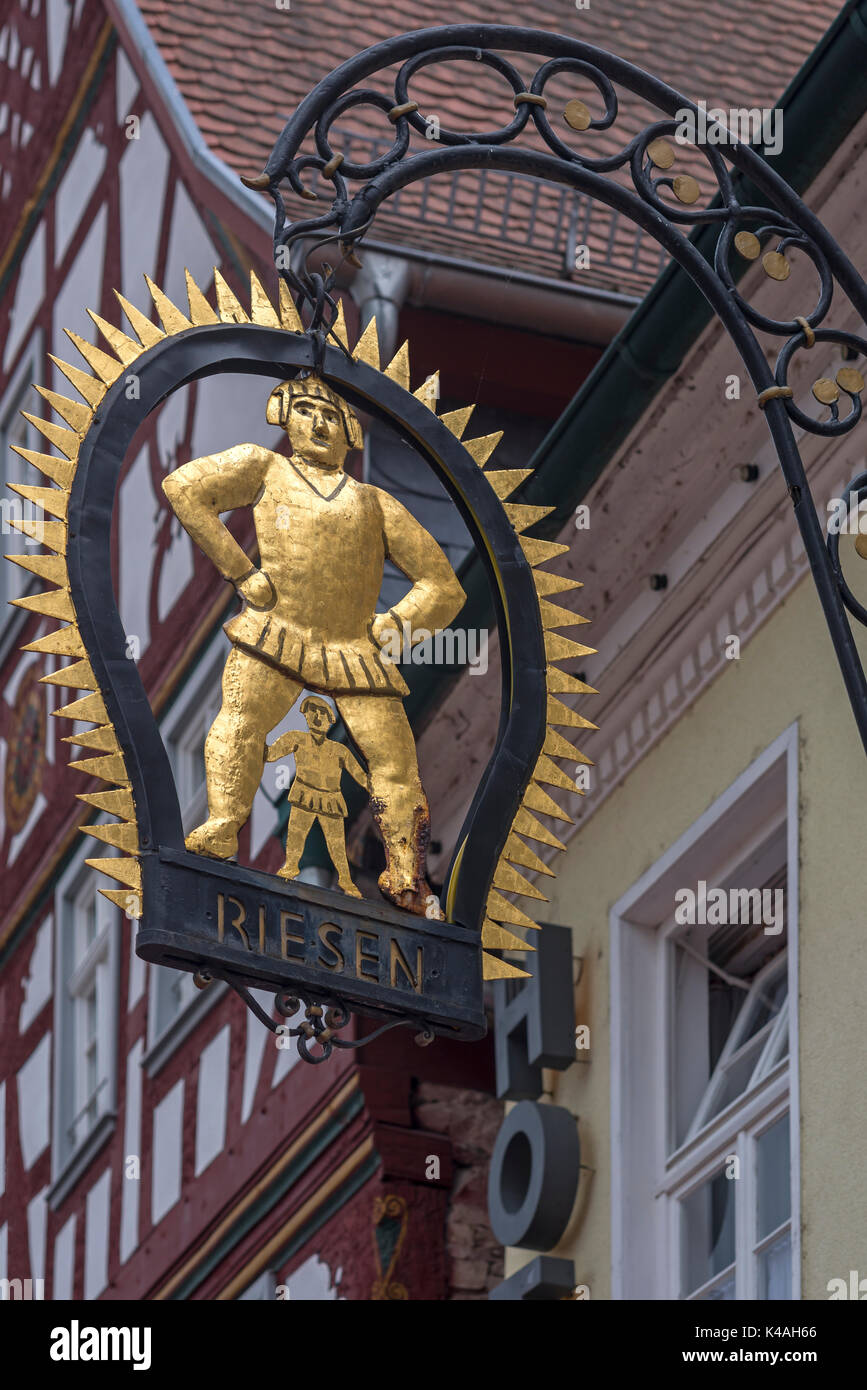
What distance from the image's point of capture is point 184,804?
13.2 metres

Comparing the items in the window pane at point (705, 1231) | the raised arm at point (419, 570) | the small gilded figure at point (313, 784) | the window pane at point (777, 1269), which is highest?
the raised arm at point (419, 570)

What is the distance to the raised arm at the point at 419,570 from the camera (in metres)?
5.52

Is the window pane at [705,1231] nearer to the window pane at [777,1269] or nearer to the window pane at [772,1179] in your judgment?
the window pane at [772,1179]

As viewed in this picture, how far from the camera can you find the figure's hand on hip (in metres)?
5.22

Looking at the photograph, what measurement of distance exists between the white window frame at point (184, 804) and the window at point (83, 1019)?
2.12 ft

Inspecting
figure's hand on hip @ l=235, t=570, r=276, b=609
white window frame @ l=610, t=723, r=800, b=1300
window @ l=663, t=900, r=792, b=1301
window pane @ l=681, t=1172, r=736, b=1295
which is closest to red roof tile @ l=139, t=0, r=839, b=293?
white window frame @ l=610, t=723, r=800, b=1300

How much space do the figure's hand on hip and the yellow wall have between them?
2.53 metres

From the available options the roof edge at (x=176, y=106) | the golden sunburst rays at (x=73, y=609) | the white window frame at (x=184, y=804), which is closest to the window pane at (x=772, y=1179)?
the golden sunburst rays at (x=73, y=609)

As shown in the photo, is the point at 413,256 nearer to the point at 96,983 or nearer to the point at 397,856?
the point at 96,983

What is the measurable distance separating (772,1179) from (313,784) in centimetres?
310

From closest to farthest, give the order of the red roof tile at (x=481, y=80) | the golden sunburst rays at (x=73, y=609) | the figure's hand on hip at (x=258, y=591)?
the golden sunburst rays at (x=73, y=609) < the figure's hand on hip at (x=258, y=591) < the red roof tile at (x=481, y=80)

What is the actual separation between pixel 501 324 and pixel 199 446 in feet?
6.43

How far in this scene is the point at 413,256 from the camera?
1120 cm
